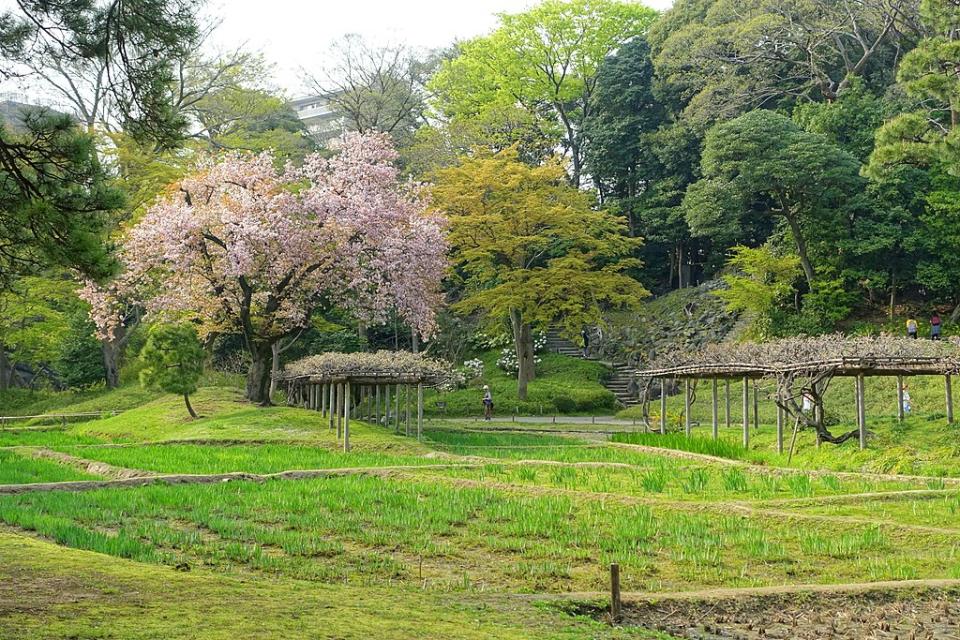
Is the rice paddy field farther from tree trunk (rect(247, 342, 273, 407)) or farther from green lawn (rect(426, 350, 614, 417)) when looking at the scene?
green lawn (rect(426, 350, 614, 417))

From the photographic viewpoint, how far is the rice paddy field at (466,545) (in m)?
6.17

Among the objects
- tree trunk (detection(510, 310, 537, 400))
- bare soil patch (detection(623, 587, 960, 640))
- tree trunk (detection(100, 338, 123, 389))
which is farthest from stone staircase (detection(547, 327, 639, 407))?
bare soil patch (detection(623, 587, 960, 640))

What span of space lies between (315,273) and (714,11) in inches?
891

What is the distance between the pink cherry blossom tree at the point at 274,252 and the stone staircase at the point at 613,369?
35.9ft

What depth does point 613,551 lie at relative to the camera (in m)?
8.91

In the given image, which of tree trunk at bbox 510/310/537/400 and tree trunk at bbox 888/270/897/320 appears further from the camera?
tree trunk at bbox 510/310/537/400

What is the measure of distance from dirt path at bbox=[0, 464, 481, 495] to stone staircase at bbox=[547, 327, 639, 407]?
21024 mm

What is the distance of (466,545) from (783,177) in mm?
26416

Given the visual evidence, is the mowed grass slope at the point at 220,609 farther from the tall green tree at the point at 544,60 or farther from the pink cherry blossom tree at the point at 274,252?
the tall green tree at the point at 544,60

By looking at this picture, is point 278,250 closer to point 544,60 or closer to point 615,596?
point 615,596

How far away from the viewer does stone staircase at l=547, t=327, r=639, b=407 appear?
35.8 meters

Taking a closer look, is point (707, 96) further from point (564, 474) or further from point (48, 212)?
point (48, 212)

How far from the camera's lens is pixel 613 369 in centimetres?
3881

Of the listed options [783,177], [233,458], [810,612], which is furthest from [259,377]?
[810,612]
